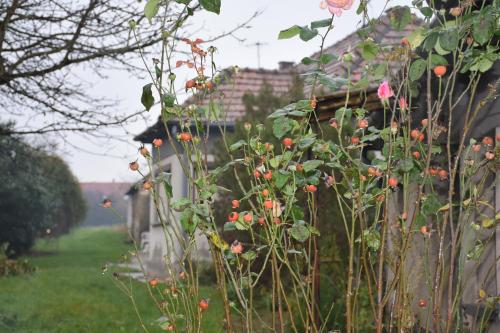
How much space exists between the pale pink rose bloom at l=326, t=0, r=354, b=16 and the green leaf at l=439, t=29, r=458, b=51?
0.48 m

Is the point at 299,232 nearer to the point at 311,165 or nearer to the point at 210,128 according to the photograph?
the point at 311,165

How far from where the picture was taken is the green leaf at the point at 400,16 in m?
3.31

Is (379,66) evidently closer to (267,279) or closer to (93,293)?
(267,279)

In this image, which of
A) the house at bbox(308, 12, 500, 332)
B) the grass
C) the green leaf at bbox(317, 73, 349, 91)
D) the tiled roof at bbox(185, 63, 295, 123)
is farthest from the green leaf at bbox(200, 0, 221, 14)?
the tiled roof at bbox(185, 63, 295, 123)

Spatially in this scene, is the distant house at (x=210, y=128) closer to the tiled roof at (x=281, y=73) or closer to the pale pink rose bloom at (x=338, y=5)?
the tiled roof at (x=281, y=73)

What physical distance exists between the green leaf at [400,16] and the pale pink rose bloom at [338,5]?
0.58 m

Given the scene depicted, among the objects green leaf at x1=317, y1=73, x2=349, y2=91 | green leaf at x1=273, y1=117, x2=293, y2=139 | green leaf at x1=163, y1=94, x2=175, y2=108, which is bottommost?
green leaf at x1=273, y1=117, x2=293, y2=139

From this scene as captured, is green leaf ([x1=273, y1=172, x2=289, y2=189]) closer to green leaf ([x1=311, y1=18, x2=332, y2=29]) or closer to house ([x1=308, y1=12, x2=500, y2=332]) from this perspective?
green leaf ([x1=311, y1=18, x2=332, y2=29])

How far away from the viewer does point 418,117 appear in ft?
21.8

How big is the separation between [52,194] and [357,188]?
23275mm

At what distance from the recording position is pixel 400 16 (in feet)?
10.9

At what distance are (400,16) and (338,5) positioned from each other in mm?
622

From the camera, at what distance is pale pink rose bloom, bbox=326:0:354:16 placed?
2810mm

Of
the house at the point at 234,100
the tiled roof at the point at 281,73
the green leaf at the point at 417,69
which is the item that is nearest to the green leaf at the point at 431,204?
the green leaf at the point at 417,69
